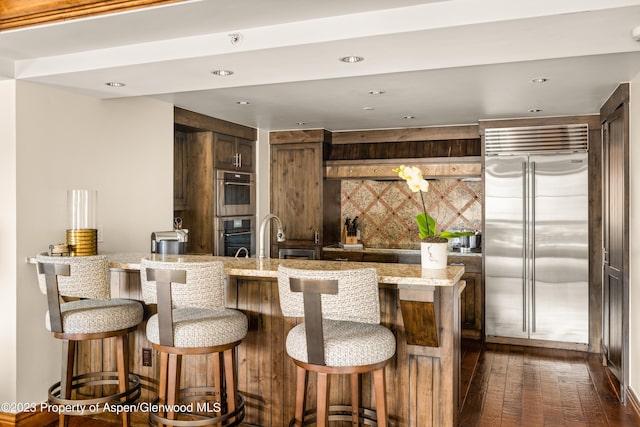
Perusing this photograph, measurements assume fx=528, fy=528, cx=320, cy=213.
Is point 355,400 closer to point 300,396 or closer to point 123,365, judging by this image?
point 300,396

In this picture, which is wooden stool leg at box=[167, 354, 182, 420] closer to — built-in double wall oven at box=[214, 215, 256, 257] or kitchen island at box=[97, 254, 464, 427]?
kitchen island at box=[97, 254, 464, 427]

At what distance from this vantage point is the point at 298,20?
2.49 metres

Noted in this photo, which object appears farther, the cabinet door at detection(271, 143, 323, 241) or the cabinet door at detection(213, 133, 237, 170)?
the cabinet door at detection(271, 143, 323, 241)

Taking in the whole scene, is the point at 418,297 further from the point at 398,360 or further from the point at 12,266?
the point at 12,266

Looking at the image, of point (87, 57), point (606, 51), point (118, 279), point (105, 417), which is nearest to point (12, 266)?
point (118, 279)

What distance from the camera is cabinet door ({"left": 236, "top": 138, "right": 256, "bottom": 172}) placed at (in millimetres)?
5625

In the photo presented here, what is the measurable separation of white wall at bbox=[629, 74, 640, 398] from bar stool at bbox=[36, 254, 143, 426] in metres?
3.18

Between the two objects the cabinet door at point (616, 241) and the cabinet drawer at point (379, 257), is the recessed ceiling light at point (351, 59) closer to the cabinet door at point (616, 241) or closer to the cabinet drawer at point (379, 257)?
the cabinet door at point (616, 241)

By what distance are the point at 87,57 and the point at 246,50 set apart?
1.04m

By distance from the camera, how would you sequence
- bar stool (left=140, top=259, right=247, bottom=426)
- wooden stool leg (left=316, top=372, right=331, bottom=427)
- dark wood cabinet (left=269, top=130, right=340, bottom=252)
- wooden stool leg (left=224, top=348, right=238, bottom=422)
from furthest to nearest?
dark wood cabinet (left=269, top=130, right=340, bottom=252)
wooden stool leg (left=224, top=348, right=238, bottom=422)
bar stool (left=140, top=259, right=247, bottom=426)
wooden stool leg (left=316, top=372, right=331, bottom=427)

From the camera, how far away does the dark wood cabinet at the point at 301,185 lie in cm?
600

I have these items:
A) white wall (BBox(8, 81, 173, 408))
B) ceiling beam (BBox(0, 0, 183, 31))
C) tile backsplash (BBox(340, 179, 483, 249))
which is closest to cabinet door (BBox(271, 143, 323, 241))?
tile backsplash (BBox(340, 179, 483, 249))

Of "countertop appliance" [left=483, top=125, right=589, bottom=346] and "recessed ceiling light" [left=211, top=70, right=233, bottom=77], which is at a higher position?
"recessed ceiling light" [left=211, top=70, right=233, bottom=77]

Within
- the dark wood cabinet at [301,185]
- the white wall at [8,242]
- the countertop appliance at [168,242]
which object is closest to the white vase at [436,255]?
the countertop appliance at [168,242]
